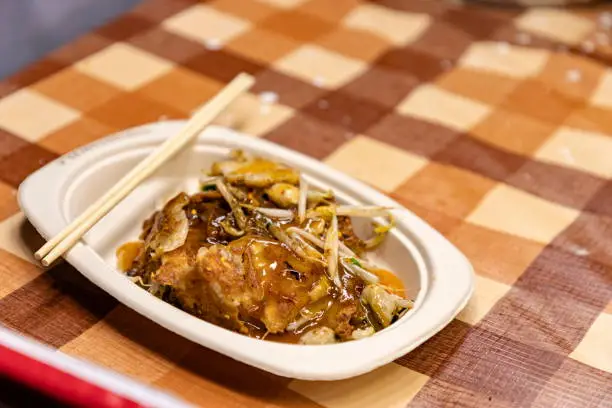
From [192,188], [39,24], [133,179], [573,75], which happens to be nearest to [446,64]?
[573,75]

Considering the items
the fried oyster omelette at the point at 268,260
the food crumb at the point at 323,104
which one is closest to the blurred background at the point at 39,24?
the food crumb at the point at 323,104

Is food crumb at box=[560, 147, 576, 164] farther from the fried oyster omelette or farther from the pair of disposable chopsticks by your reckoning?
the pair of disposable chopsticks

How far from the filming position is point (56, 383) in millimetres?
915

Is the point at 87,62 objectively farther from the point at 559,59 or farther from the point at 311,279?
the point at 559,59

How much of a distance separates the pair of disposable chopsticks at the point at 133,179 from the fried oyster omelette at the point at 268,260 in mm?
75

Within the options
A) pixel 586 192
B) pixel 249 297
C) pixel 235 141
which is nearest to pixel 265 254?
pixel 249 297

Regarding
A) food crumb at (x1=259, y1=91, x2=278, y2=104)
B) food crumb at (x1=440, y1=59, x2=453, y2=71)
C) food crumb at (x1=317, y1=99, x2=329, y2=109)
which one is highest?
food crumb at (x1=259, y1=91, x2=278, y2=104)

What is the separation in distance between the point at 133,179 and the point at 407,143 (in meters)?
0.65

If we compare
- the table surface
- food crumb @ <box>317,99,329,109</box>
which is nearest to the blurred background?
the table surface

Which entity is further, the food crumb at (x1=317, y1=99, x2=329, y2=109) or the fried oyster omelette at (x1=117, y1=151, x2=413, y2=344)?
the food crumb at (x1=317, y1=99, x2=329, y2=109)

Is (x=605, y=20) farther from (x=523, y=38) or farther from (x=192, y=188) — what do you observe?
(x=192, y=188)

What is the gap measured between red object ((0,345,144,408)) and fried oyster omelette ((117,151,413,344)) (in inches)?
7.9

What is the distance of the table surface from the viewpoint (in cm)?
110

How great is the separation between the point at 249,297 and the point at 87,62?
1.04m
